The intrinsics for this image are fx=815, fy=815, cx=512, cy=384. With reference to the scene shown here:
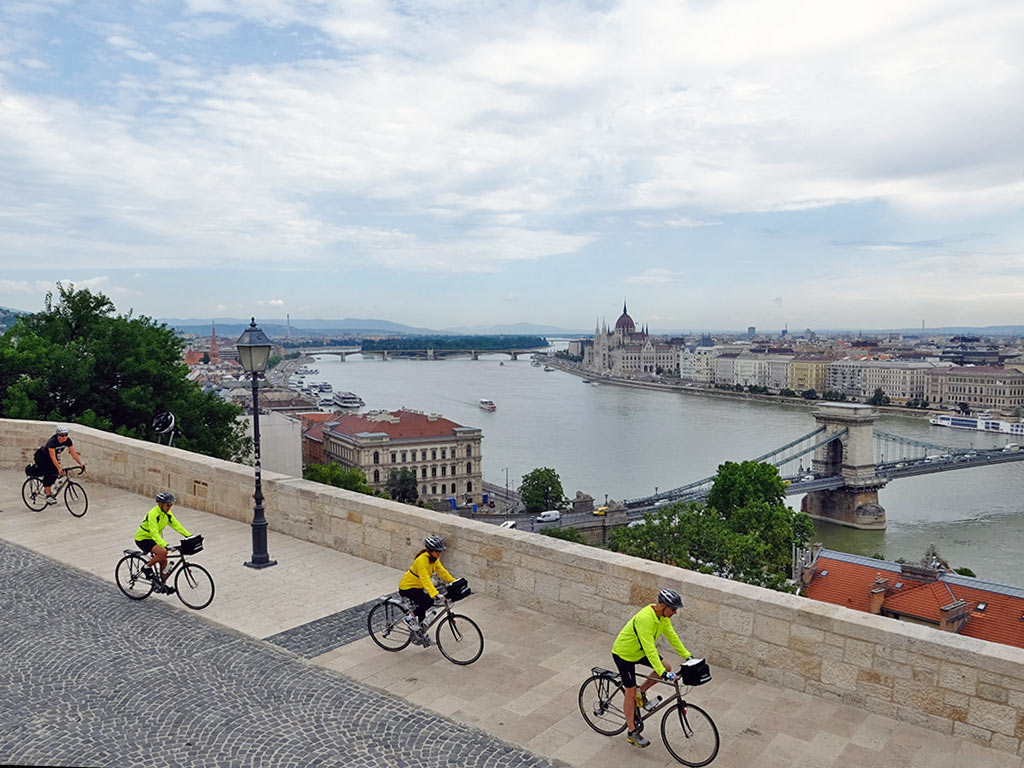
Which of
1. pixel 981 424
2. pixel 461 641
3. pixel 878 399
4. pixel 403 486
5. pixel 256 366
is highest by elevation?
pixel 256 366

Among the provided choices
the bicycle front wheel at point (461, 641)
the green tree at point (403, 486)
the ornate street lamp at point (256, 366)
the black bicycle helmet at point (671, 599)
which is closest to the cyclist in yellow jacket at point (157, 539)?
the ornate street lamp at point (256, 366)

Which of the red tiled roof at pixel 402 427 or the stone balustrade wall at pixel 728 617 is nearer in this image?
the stone balustrade wall at pixel 728 617

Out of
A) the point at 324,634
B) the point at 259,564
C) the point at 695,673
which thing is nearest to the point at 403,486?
the point at 259,564

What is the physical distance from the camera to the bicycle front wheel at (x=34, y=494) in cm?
809

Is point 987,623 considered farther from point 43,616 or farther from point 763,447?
point 763,447

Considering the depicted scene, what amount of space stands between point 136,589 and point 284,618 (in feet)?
3.69

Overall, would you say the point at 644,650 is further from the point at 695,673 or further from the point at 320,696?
the point at 320,696

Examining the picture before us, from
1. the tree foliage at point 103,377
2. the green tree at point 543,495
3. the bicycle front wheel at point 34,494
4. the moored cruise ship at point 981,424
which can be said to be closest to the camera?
the bicycle front wheel at point 34,494

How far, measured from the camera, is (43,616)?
206 inches

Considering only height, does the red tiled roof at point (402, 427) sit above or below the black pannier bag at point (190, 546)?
below

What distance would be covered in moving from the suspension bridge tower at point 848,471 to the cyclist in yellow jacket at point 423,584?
3871 centimetres

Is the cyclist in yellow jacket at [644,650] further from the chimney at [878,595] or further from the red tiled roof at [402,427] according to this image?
the red tiled roof at [402,427]

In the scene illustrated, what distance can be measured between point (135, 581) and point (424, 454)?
4036 cm

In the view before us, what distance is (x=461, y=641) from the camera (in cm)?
468
